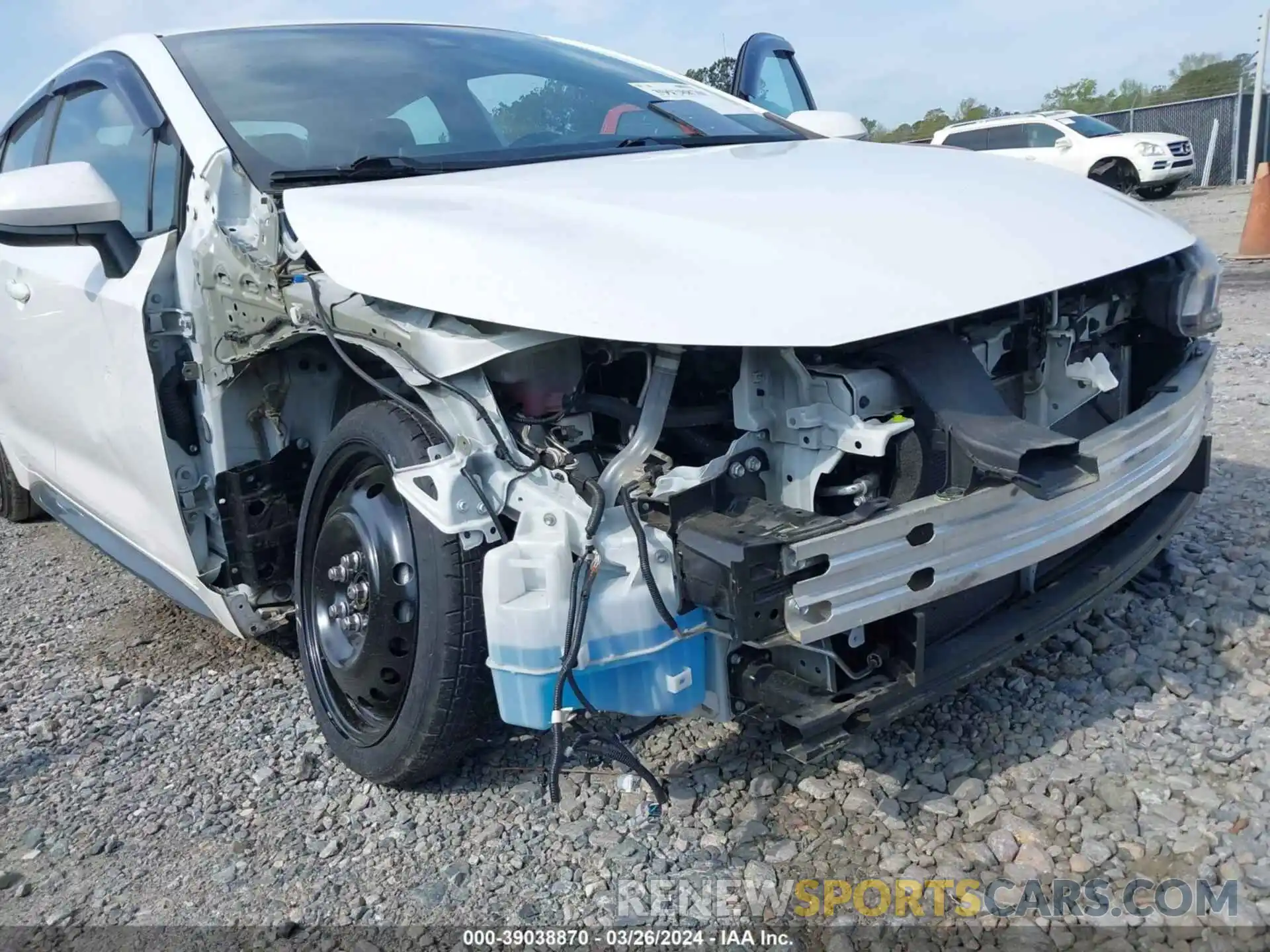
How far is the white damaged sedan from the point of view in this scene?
5.90 ft

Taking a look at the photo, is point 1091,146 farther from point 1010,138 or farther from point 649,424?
point 649,424

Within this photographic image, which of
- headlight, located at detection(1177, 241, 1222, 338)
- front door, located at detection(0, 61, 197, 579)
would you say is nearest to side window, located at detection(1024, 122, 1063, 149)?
headlight, located at detection(1177, 241, 1222, 338)

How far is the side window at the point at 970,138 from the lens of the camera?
60.4ft

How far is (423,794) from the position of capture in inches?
94.0

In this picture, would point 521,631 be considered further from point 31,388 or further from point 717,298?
point 31,388

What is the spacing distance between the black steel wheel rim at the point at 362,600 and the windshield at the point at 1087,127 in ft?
60.7

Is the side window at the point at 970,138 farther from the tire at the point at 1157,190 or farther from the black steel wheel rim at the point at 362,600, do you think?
the black steel wheel rim at the point at 362,600

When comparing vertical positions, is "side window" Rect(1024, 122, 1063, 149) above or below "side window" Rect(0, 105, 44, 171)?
below

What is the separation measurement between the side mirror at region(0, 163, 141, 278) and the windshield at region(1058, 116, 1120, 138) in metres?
18.4

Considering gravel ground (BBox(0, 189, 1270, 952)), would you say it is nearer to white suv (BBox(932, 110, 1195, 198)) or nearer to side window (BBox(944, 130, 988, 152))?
white suv (BBox(932, 110, 1195, 198))

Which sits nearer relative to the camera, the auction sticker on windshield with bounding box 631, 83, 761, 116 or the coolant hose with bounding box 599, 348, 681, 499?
the coolant hose with bounding box 599, 348, 681, 499

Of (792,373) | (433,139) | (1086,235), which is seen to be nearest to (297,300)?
(433,139)

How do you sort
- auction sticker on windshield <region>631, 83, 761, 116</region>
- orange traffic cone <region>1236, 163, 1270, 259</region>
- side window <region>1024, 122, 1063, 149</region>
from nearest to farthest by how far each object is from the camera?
auction sticker on windshield <region>631, 83, 761, 116</region>
orange traffic cone <region>1236, 163, 1270, 259</region>
side window <region>1024, 122, 1063, 149</region>

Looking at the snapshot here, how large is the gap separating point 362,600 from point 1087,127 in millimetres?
19049
